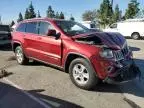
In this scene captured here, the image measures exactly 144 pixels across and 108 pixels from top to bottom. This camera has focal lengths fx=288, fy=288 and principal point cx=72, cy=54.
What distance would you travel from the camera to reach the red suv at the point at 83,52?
7.00m

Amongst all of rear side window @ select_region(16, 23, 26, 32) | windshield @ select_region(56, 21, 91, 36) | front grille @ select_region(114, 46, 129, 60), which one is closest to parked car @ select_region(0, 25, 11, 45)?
rear side window @ select_region(16, 23, 26, 32)

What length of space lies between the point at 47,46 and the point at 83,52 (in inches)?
68.6

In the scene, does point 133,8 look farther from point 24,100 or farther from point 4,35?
point 24,100

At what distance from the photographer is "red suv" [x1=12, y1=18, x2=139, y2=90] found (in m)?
7.00

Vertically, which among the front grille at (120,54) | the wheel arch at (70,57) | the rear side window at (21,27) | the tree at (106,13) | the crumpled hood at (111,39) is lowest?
the wheel arch at (70,57)

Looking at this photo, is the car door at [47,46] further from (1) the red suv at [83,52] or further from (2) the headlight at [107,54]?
(2) the headlight at [107,54]

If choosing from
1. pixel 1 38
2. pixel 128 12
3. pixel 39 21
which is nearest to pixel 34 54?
pixel 39 21

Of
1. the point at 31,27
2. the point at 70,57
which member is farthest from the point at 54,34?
the point at 31,27

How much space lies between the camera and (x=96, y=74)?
7102 millimetres

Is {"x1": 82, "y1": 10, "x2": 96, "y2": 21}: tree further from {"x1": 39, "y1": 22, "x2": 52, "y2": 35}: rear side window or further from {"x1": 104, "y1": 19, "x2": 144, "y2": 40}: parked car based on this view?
{"x1": 39, "y1": 22, "x2": 52, "y2": 35}: rear side window

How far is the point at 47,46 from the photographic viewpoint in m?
8.67

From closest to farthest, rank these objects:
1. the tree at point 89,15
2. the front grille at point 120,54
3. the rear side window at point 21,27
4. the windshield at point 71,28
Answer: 1. the front grille at point 120,54
2. the windshield at point 71,28
3. the rear side window at point 21,27
4. the tree at point 89,15

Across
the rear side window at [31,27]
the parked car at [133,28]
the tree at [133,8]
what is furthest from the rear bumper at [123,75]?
the tree at [133,8]

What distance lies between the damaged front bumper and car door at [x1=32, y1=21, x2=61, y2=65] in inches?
75.2
